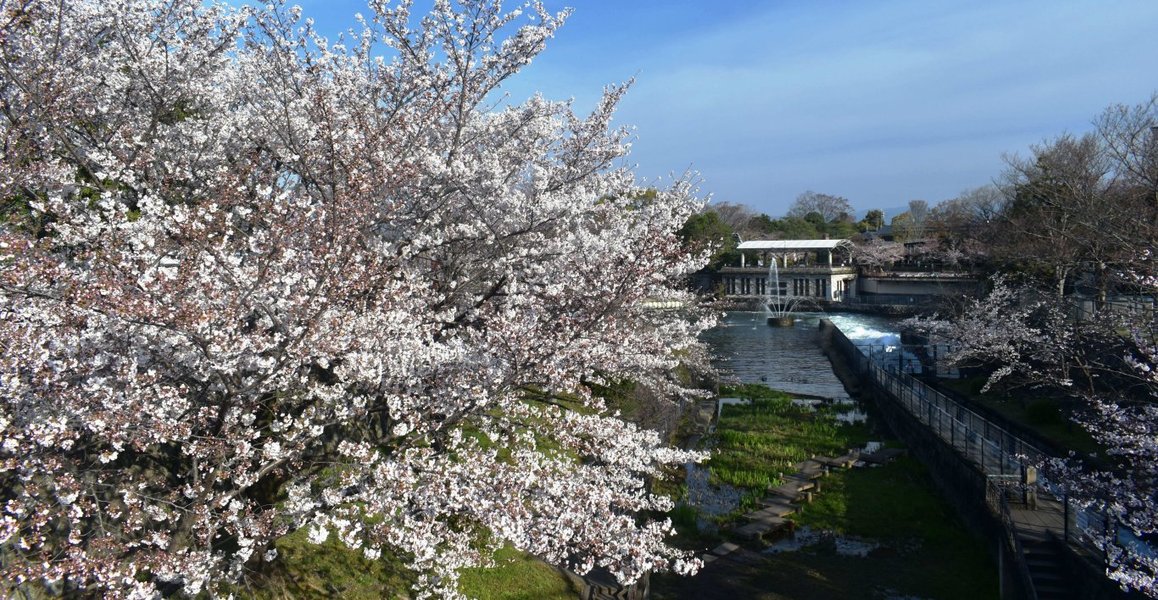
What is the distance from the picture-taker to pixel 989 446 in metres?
14.5

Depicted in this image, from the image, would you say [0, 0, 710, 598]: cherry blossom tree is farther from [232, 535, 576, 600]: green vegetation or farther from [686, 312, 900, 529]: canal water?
[686, 312, 900, 529]: canal water

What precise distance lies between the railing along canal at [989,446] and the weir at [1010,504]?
0.02m

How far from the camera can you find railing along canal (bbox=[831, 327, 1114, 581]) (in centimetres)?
1095

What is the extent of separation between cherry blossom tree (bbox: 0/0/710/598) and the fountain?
49547 millimetres

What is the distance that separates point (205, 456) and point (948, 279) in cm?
5657

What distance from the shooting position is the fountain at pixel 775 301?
58875 mm

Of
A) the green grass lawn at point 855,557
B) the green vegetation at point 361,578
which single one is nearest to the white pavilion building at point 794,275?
the green grass lawn at point 855,557

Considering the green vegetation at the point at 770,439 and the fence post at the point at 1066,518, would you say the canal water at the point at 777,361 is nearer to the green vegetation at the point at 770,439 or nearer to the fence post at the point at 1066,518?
the green vegetation at the point at 770,439

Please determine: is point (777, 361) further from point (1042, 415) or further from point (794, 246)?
point (794, 246)

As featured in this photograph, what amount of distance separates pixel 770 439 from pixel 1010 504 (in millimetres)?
8390

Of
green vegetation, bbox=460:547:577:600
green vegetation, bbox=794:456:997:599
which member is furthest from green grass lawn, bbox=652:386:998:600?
green vegetation, bbox=460:547:577:600

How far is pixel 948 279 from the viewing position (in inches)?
2115

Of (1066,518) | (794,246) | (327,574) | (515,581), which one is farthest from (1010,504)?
(794,246)

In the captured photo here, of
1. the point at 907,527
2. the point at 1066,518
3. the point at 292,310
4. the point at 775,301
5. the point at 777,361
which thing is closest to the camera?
the point at 292,310
